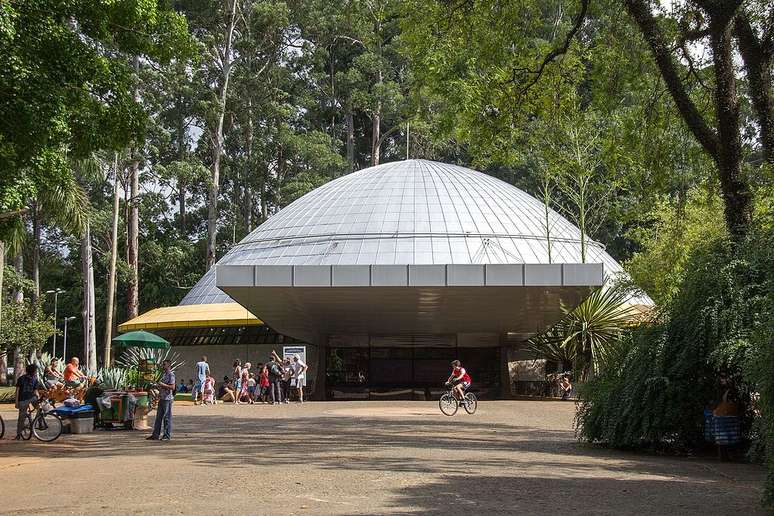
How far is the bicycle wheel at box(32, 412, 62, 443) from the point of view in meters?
16.1

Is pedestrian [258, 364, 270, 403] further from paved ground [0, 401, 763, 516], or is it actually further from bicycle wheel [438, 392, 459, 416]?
paved ground [0, 401, 763, 516]

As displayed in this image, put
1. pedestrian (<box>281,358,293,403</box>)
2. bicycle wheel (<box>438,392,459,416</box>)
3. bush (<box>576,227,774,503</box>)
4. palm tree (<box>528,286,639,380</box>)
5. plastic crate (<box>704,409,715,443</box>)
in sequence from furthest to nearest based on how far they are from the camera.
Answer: palm tree (<box>528,286,639,380</box>) → pedestrian (<box>281,358,293,403</box>) → bicycle wheel (<box>438,392,459,416</box>) → plastic crate (<box>704,409,715,443</box>) → bush (<box>576,227,774,503</box>)

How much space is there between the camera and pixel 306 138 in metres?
58.7

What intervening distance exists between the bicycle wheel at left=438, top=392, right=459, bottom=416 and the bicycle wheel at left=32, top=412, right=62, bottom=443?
10.5 m

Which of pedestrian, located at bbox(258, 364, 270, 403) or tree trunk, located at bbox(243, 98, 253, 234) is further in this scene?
tree trunk, located at bbox(243, 98, 253, 234)

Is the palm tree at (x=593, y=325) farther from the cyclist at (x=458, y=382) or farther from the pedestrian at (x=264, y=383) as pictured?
the pedestrian at (x=264, y=383)

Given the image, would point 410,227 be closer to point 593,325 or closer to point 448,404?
point 593,325

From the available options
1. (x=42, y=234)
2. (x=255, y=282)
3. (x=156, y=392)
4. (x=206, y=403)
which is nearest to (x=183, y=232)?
(x=42, y=234)

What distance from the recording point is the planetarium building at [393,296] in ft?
97.8

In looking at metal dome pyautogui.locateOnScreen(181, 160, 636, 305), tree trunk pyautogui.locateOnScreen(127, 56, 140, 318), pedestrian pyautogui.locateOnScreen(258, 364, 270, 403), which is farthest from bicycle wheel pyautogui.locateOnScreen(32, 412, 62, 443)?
tree trunk pyautogui.locateOnScreen(127, 56, 140, 318)

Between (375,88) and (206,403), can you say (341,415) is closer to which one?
(206,403)

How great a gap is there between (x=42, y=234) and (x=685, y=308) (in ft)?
193

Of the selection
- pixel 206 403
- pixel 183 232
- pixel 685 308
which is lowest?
pixel 206 403

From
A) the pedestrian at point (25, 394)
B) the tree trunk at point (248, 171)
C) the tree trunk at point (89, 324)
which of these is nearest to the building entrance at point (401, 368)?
the tree trunk at point (89, 324)
